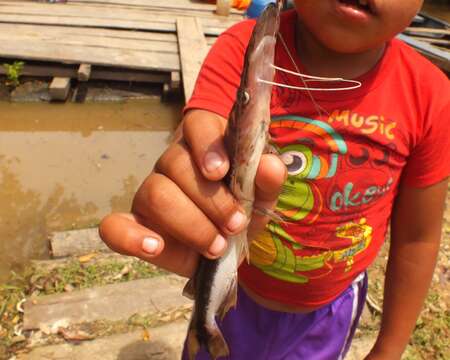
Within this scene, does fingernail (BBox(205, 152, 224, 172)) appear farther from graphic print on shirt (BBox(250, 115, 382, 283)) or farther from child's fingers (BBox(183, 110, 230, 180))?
graphic print on shirt (BBox(250, 115, 382, 283))

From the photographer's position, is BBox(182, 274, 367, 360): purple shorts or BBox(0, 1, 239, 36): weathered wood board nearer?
BBox(182, 274, 367, 360): purple shorts

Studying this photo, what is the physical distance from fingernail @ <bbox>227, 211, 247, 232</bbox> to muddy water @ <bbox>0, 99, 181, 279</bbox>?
3290 mm

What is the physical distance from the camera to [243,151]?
42.2 inches

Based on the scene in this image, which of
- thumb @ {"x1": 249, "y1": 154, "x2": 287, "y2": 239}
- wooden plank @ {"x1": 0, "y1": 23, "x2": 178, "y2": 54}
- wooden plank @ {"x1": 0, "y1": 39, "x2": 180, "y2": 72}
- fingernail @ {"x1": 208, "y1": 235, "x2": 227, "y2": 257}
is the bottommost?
wooden plank @ {"x1": 0, "y1": 39, "x2": 180, "y2": 72}

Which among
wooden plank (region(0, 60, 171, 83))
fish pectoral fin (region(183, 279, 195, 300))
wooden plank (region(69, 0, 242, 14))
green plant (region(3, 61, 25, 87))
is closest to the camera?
fish pectoral fin (region(183, 279, 195, 300))

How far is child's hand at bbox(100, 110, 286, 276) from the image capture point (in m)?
1.09

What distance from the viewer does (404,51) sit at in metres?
1.63

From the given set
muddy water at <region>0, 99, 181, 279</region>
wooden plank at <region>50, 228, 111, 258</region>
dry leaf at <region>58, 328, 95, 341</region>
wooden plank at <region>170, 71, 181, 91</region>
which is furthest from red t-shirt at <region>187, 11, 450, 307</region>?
wooden plank at <region>170, 71, 181, 91</region>

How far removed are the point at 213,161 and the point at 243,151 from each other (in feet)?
0.25

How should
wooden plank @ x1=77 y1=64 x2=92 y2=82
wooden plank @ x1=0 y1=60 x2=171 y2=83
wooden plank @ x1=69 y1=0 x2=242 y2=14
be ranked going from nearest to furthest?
wooden plank @ x1=77 y1=64 x2=92 y2=82 → wooden plank @ x1=0 y1=60 x2=171 y2=83 → wooden plank @ x1=69 y1=0 x2=242 y2=14

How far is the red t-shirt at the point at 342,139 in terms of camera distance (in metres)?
1.54

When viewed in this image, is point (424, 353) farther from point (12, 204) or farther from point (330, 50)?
point (12, 204)

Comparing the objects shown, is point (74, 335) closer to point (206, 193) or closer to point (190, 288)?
point (190, 288)

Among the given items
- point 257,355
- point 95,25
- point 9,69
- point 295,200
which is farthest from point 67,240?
point 95,25
